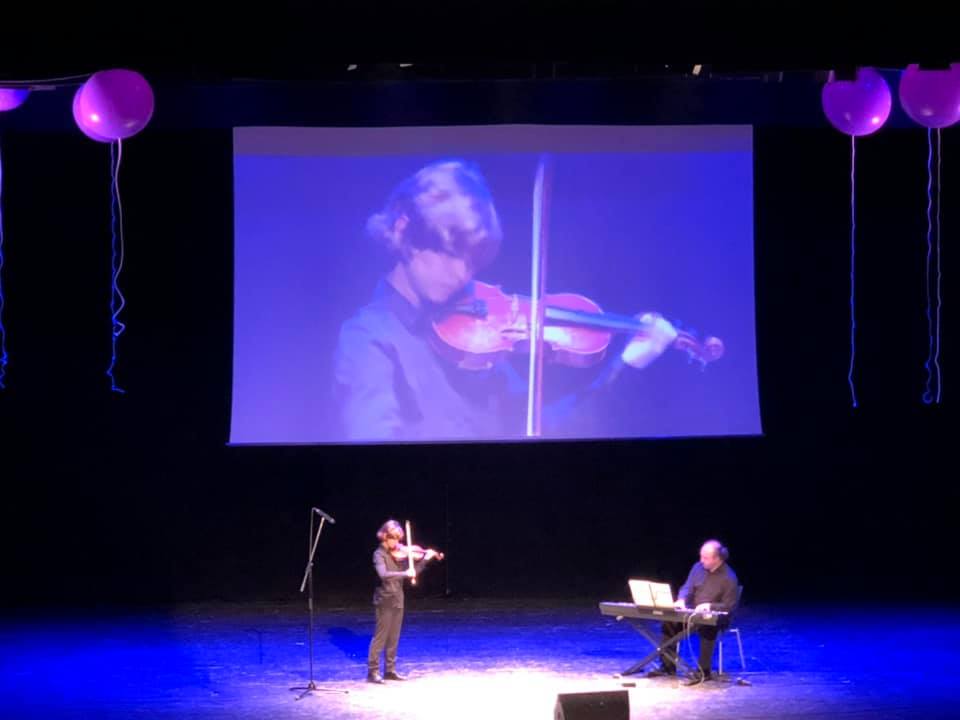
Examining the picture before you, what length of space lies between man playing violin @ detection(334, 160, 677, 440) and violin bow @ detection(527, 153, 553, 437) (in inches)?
4.2

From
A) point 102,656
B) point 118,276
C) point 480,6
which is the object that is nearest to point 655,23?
point 480,6

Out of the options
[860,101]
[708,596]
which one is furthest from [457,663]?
[860,101]

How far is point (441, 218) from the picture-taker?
11453mm

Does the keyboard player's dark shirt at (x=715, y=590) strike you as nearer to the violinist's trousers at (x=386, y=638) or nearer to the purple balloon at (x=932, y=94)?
the violinist's trousers at (x=386, y=638)

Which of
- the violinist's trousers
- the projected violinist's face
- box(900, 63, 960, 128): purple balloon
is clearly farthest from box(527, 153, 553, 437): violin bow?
box(900, 63, 960, 128): purple balloon

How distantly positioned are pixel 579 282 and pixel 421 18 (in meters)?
5.69

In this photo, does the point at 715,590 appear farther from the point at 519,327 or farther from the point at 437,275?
the point at 437,275

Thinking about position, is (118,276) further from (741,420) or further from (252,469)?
(741,420)

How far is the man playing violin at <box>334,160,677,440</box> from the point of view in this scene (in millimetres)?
11391

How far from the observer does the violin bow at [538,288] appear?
11.4 m

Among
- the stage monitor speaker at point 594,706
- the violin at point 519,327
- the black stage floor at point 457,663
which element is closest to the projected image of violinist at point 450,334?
the violin at point 519,327

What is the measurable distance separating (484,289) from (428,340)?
611mm

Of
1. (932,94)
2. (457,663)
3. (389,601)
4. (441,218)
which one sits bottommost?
(457,663)

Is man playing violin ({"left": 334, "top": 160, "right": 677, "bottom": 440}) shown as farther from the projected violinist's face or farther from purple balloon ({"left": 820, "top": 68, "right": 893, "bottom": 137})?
purple balloon ({"left": 820, "top": 68, "right": 893, "bottom": 137})
